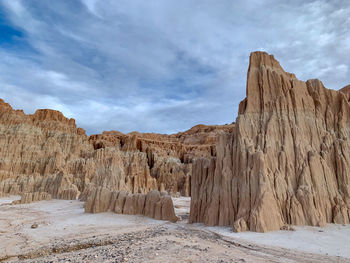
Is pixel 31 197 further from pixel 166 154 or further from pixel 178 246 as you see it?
pixel 166 154

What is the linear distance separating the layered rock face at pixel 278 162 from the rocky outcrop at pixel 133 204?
3632 mm

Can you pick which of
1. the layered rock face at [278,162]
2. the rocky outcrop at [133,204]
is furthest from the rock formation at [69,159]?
the layered rock face at [278,162]

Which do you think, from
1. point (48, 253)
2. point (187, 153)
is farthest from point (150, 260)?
point (187, 153)

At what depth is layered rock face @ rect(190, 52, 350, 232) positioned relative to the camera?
1424 centimetres

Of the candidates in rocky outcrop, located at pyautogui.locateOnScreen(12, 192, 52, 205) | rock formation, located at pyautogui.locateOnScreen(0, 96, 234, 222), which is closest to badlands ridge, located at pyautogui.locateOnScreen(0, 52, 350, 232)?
rocky outcrop, located at pyautogui.locateOnScreen(12, 192, 52, 205)

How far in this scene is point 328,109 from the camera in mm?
18531

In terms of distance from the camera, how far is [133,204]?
22828mm

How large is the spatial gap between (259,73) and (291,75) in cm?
314

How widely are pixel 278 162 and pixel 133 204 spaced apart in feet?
43.8

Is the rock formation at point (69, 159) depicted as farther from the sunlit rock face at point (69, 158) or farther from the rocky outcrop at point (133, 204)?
the rocky outcrop at point (133, 204)

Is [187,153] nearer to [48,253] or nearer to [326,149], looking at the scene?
[326,149]

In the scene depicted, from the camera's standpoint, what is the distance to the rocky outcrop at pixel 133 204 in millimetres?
20797

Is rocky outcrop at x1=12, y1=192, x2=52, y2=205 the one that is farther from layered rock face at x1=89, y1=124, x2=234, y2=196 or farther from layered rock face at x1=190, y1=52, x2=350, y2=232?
layered rock face at x1=190, y1=52, x2=350, y2=232

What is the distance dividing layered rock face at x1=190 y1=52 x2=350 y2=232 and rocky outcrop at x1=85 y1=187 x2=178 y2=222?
3.63 m
